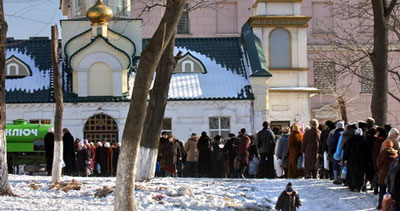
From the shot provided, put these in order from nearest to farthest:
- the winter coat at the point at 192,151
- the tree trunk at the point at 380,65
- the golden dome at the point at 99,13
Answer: the tree trunk at the point at 380,65 → the winter coat at the point at 192,151 → the golden dome at the point at 99,13

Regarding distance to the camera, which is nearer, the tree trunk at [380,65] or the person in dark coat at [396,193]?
the person in dark coat at [396,193]

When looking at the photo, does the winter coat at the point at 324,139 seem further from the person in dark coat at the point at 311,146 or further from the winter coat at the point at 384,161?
the winter coat at the point at 384,161

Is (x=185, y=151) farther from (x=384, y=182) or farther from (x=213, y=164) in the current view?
(x=384, y=182)

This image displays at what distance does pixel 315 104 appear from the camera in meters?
55.4

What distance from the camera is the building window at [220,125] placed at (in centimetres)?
3916

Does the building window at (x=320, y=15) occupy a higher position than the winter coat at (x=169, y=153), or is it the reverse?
the building window at (x=320, y=15)

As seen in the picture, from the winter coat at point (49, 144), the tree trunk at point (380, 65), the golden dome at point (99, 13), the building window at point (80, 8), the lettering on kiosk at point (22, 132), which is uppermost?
the building window at point (80, 8)

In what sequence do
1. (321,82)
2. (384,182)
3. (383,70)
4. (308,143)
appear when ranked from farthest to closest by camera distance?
(321,82) → (383,70) → (308,143) → (384,182)

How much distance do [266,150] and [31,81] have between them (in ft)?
52.6

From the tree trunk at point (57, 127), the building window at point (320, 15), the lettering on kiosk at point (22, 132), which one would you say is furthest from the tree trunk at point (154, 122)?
the building window at point (320, 15)

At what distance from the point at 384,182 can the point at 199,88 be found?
2182 cm

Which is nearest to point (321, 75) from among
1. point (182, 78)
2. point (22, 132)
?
point (182, 78)

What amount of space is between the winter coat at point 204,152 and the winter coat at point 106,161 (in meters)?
3.97

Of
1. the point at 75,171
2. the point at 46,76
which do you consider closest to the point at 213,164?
the point at 75,171
